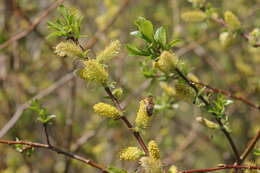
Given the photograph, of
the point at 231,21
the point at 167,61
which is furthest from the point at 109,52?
the point at 231,21

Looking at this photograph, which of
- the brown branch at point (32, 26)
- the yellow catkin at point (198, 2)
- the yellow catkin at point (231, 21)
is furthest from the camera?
the brown branch at point (32, 26)

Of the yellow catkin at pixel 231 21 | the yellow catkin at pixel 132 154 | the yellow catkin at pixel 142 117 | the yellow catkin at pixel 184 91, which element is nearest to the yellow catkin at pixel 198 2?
the yellow catkin at pixel 231 21

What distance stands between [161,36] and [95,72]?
0.73 feet

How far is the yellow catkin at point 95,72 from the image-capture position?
3.62 feet

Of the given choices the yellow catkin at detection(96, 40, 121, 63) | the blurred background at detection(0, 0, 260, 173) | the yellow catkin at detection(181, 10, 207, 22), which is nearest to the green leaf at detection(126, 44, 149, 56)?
the yellow catkin at detection(96, 40, 121, 63)

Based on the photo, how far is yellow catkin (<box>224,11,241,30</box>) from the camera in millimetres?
1627

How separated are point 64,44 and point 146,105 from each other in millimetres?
301

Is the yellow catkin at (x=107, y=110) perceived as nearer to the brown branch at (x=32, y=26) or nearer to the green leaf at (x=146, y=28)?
the green leaf at (x=146, y=28)

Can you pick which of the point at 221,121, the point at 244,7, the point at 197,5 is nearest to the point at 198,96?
the point at 221,121

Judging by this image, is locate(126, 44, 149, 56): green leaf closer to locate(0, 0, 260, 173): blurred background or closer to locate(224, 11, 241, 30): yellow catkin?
locate(224, 11, 241, 30): yellow catkin

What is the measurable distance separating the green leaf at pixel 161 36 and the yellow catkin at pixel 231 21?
0.58 metres

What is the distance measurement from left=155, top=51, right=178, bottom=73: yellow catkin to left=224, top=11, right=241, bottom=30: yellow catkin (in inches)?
24.7

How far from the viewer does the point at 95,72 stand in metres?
1.11

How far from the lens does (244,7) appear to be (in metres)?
4.08
